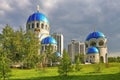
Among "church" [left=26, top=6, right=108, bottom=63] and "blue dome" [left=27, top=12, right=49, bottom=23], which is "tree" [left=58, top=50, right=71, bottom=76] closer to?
"church" [left=26, top=6, right=108, bottom=63]

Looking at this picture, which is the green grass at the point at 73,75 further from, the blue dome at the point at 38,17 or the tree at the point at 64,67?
the blue dome at the point at 38,17

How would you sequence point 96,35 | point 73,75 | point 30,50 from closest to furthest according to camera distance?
1. point 73,75
2. point 30,50
3. point 96,35

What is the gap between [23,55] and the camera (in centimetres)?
5906

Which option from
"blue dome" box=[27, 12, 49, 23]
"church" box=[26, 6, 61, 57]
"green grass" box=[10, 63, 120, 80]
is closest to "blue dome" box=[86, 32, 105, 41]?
"church" box=[26, 6, 61, 57]

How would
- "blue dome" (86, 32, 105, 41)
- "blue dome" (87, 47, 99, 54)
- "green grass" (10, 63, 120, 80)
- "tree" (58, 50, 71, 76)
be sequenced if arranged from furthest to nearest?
"blue dome" (86, 32, 105, 41)
"blue dome" (87, 47, 99, 54)
"tree" (58, 50, 71, 76)
"green grass" (10, 63, 120, 80)

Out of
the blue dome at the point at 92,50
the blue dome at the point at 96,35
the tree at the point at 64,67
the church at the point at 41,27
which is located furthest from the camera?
the blue dome at the point at 96,35

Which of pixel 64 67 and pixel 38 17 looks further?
pixel 38 17

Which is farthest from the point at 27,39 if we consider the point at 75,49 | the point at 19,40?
the point at 75,49

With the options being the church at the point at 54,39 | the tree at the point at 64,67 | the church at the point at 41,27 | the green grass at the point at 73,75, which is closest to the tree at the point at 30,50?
the green grass at the point at 73,75

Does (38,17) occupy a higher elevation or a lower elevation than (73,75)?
higher

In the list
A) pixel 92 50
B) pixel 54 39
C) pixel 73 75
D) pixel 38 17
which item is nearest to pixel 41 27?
pixel 38 17


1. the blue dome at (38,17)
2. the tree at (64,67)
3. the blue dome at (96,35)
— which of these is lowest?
the tree at (64,67)

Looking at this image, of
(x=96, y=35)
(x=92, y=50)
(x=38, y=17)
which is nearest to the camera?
(x=38, y=17)

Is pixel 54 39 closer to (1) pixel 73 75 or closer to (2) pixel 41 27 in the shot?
(2) pixel 41 27
